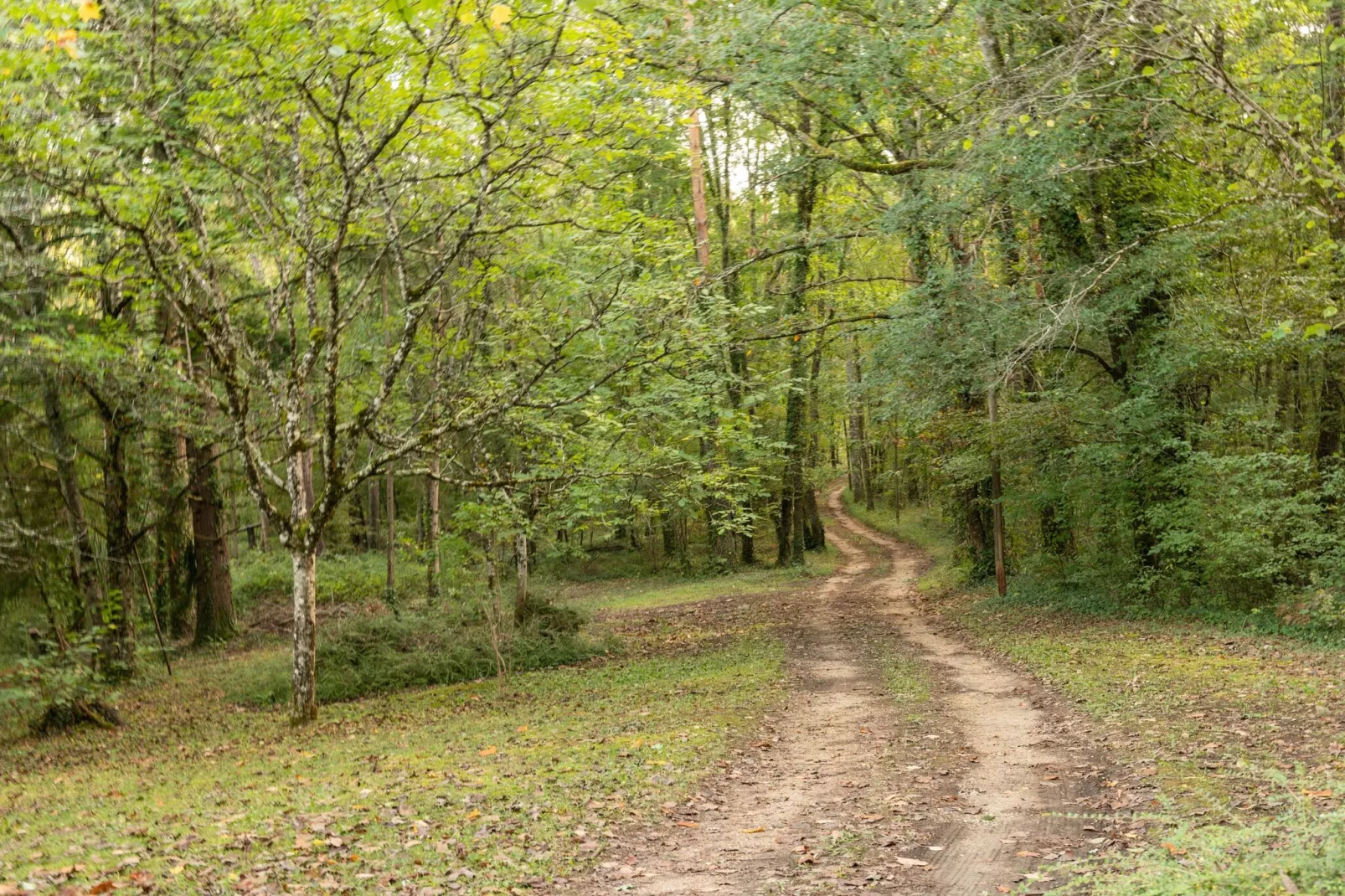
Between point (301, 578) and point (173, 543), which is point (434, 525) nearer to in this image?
point (301, 578)

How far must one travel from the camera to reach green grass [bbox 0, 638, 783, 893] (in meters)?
6.41

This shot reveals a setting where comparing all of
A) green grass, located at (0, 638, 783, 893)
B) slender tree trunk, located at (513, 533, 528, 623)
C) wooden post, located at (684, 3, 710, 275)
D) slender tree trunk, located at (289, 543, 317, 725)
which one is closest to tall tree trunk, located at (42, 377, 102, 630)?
green grass, located at (0, 638, 783, 893)

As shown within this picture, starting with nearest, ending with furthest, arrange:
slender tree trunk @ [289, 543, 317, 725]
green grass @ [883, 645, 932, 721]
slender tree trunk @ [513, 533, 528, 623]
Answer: green grass @ [883, 645, 932, 721]
slender tree trunk @ [289, 543, 317, 725]
slender tree trunk @ [513, 533, 528, 623]

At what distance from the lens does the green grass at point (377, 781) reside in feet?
21.0

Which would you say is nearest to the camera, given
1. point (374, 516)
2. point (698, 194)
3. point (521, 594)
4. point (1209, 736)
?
point (1209, 736)

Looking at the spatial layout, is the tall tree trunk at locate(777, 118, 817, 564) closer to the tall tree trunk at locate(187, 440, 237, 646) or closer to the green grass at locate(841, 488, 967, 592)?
the green grass at locate(841, 488, 967, 592)

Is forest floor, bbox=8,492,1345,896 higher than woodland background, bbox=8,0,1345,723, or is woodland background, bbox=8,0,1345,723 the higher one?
woodland background, bbox=8,0,1345,723

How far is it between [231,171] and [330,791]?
7303 millimetres

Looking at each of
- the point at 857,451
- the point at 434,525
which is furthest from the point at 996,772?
the point at 857,451

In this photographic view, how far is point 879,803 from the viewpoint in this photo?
24.8 feet

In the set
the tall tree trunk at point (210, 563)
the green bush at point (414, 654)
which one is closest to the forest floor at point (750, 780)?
the green bush at point (414, 654)

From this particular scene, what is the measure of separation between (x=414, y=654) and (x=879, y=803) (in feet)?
35.2

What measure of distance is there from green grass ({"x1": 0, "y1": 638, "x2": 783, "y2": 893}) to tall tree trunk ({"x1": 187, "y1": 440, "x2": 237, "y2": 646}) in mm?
5515

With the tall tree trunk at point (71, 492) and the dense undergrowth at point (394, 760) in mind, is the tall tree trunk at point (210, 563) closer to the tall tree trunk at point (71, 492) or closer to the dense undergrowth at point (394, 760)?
the dense undergrowth at point (394, 760)
